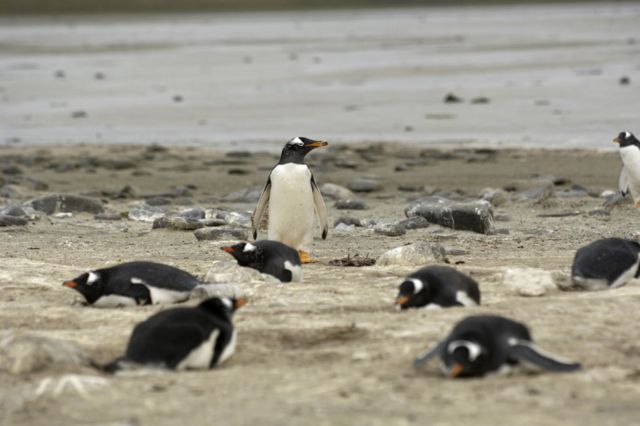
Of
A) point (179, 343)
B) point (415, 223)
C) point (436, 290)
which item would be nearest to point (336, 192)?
point (415, 223)

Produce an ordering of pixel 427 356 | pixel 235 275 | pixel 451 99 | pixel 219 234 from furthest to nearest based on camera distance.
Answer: pixel 451 99 < pixel 219 234 < pixel 235 275 < pixel 427 356

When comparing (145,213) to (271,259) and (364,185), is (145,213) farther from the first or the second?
(271,259)

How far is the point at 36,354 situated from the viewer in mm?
4871

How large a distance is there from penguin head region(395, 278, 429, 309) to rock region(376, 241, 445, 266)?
1303mm

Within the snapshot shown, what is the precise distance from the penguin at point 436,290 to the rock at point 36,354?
149cm

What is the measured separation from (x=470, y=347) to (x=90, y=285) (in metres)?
2.20

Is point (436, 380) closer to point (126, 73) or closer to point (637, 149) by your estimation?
point (637, 149)

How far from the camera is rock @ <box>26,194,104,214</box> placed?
1032 cm

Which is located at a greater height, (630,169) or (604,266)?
(630,169)

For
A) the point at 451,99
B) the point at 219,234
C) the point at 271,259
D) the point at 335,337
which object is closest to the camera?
the point at 335,337

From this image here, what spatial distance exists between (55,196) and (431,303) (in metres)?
5.39

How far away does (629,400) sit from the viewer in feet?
14.3

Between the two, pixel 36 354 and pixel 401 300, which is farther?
pixel 401 300

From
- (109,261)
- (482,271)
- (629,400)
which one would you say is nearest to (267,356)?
(629,400)
